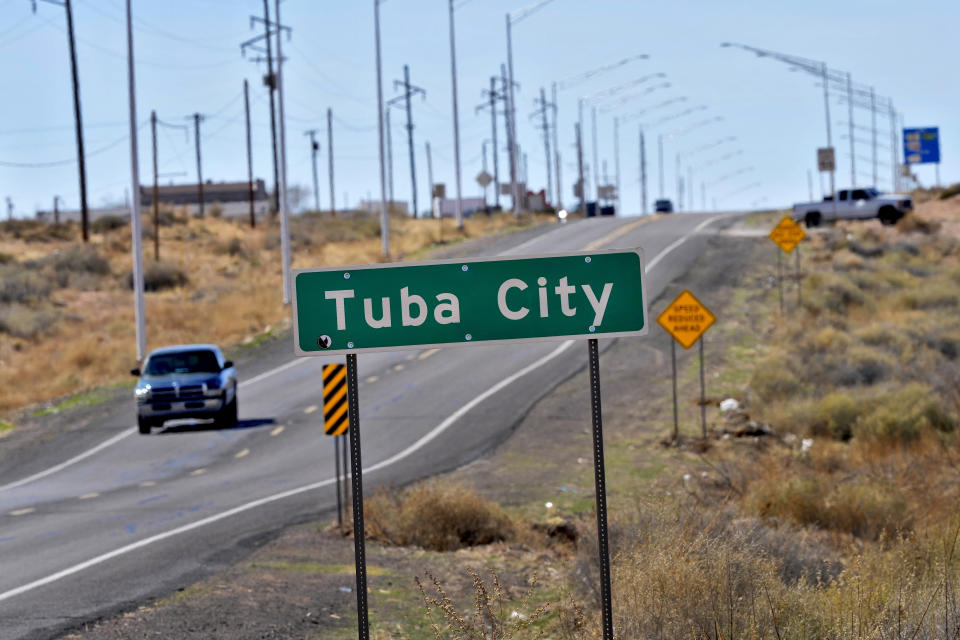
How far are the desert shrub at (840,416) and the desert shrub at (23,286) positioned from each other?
119ft

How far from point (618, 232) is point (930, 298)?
21.9 m

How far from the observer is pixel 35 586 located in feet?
37.5

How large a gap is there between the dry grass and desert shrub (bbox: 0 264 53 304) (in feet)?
0.14

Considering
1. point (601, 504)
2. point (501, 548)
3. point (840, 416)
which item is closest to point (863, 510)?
point (501, 548)

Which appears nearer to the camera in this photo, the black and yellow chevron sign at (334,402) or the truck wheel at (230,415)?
the black and yellow chevron sign at (334,402)

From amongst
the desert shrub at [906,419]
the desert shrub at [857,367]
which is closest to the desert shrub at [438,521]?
the desert shrub at [906,419]

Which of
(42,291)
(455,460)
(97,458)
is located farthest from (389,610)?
(42,291)

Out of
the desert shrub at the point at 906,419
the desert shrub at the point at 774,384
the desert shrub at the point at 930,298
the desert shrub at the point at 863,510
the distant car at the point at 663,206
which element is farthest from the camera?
the distant car at the point at 663,206

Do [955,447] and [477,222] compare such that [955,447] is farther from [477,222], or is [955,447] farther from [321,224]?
[321,224]

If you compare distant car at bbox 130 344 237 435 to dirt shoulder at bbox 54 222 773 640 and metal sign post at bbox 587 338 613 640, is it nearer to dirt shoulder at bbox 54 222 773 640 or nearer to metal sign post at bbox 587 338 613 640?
dirt shoulder at bbox 54 222 773 640

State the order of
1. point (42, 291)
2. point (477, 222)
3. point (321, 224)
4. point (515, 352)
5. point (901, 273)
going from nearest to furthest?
1. point (515, 352)
2. point (901, 273)
3. point (42, 291)
4. point (477, 222)
5. point (321, 224)

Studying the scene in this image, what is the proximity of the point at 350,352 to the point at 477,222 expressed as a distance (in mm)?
64649

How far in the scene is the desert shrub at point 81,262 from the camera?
183ft

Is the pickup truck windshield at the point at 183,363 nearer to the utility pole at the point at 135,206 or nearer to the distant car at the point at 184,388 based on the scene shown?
the distant car at the point at 184,388
